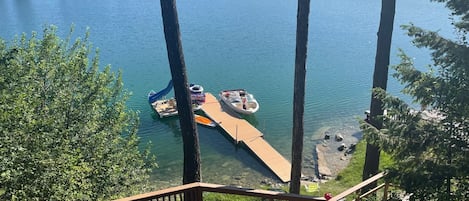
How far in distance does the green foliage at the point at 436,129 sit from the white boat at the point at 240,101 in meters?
13.9

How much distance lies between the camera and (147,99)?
20.7 metres

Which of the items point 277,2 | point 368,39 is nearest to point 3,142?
point 368,39

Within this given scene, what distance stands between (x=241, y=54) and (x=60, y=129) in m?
19.9

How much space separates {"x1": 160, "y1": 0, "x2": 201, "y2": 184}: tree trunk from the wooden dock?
6.94m

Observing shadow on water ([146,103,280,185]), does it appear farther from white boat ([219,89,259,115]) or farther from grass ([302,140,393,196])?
grass ([302,140,393,196])

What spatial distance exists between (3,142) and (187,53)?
2105cm

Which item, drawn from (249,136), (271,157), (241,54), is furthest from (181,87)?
(241,54)

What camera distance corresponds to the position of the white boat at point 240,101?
18.9m

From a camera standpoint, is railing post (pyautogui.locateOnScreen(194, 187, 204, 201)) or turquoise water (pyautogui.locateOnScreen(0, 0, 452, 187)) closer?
railing post (pyautogui.locateOnScreen(194, 187, 204, 201))

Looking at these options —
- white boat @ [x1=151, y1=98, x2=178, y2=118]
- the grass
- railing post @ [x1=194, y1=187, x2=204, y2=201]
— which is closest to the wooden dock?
white boat @ [x1=151, y1=98, x2=178, y2=118]

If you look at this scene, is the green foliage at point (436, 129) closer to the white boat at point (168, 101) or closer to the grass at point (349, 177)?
the grass at point (349, 177)

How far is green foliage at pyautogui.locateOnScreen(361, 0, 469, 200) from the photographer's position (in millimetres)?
4223

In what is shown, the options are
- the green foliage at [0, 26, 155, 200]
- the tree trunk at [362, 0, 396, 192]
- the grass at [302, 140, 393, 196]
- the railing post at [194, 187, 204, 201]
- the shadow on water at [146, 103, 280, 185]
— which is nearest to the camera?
the railing post at [194, 187, 204, 201]

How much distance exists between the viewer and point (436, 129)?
4.61 metres
